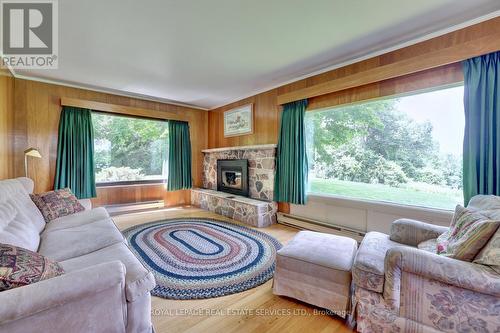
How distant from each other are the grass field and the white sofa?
2.70 m

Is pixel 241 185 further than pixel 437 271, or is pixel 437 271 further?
pixel 241 185

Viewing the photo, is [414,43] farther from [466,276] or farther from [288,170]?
[466,276]

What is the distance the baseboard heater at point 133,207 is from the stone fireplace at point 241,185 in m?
0.82

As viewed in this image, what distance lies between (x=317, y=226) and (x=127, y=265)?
2.64 meters

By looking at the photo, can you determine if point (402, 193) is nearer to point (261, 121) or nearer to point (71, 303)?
point (261, 121)

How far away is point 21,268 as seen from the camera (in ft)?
3.16

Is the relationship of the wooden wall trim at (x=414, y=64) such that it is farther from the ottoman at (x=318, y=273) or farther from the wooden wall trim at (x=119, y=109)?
the wooden wall trim at (x=119, y=109)

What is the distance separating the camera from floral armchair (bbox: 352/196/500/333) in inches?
43.1

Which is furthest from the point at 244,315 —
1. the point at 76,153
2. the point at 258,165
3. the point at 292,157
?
the point at 76,153

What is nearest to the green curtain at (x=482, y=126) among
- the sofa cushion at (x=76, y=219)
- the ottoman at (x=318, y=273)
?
the ottoman at (x=318, y=273)

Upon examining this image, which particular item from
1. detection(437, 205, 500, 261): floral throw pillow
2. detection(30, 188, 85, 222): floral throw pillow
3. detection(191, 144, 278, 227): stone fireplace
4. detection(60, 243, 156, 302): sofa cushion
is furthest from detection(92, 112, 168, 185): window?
detection(437, 205, 500, 261): floral throw pillow

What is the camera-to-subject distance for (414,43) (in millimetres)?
2355

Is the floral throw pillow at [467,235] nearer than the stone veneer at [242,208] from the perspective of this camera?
Yes

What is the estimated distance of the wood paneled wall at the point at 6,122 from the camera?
9.40 ft
